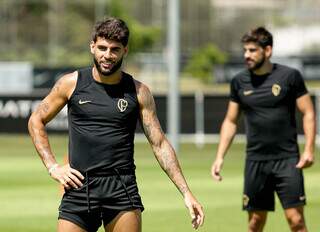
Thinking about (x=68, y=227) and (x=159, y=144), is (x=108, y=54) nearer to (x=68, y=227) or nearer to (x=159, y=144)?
(x=159, y=144)

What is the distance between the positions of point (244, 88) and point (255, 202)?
3.72ft

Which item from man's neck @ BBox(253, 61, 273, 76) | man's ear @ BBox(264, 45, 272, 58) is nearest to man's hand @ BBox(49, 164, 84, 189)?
man's ear @ BBox(264, 45, 272, 58)

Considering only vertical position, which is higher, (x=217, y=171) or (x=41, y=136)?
(x=41, y=136)

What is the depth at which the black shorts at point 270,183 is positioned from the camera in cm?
1173

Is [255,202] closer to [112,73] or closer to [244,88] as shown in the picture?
[244,88]

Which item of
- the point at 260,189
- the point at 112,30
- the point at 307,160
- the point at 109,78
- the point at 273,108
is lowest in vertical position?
the point at 260,189

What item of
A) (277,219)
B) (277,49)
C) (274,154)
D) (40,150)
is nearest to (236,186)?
(277,219)

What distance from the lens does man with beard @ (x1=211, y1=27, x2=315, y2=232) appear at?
11.7 metres

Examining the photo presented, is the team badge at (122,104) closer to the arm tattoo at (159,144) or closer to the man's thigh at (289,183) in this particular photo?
the arm tattoo at (159,144)

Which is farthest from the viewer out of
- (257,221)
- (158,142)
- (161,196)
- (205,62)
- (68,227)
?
(205,62)

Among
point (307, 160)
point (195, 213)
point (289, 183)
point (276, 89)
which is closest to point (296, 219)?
point (289, 183)

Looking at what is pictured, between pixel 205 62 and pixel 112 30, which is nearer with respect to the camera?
pixel 112 30

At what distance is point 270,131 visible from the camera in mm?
11914

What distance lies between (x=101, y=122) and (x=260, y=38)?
3.58 meters
